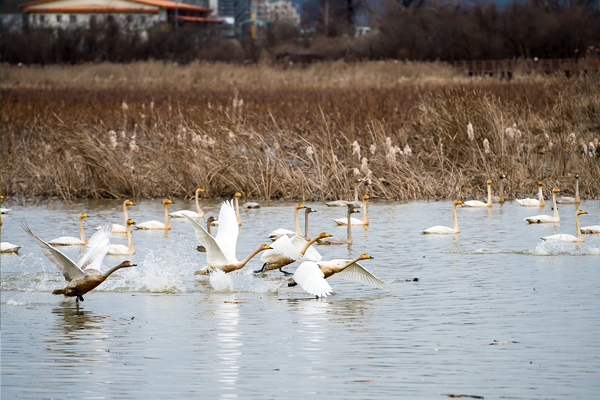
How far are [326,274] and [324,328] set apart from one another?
1562mm

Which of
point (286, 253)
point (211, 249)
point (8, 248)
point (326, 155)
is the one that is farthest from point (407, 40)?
point (211, 249)

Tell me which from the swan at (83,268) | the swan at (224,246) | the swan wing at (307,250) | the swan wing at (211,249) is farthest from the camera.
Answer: the swan wing at (307,250)

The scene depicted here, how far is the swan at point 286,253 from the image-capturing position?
8.99 metres

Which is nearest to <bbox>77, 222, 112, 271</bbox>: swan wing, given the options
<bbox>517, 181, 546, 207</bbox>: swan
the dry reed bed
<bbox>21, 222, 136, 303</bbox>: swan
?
<bbox>21, 222, 136, 303</bbox>: swan

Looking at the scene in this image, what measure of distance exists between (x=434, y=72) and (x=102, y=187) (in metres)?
21.7

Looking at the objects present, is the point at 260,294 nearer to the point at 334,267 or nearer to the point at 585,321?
the point at 334,267

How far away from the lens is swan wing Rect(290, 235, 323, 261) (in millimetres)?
9523

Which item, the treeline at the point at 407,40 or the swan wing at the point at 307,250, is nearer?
the swan wing at the point at 307,250

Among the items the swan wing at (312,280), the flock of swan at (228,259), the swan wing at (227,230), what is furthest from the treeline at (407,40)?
the swan wing at (312,280)

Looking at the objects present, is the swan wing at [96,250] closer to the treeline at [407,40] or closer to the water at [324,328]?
the water at [324,328]

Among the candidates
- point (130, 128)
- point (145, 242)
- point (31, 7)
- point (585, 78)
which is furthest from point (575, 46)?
point (31, 7)

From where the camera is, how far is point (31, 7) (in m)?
83.6

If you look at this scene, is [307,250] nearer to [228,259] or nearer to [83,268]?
[228,259]

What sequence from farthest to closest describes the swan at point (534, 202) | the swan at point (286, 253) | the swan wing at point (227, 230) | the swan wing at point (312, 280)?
the swan at point (534, 202)
the swan wing at point (227, 230)
the swan at point (286, 253)
the swan wing at point (312, 280)
